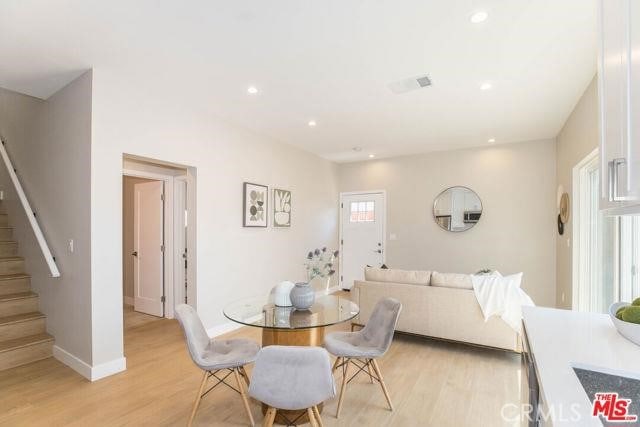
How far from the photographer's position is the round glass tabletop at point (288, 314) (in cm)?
220

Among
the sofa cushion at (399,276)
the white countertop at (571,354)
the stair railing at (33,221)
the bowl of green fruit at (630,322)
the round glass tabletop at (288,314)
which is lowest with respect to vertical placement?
the round glass tabletop at (288,314)

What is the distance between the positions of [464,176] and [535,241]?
1.51 meters

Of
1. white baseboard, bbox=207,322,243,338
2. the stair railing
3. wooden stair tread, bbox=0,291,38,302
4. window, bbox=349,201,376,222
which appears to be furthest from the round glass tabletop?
window, bbox=349,201,376,222

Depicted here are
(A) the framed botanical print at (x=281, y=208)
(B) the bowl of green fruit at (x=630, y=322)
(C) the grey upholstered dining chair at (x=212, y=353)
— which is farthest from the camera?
(A) the framed botanical print at (x=281, y=208)

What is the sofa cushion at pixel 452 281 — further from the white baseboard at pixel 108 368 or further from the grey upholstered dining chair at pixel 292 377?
the white baseboard at pixel 108 368

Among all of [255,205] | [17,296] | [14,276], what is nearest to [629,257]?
[255,205]

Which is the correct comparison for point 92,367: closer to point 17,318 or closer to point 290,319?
point 17,318

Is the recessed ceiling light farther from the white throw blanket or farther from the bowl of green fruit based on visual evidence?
the white throw blanket

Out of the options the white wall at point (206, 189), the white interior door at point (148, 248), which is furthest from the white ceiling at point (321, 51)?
the white interior door at point (148, 248)

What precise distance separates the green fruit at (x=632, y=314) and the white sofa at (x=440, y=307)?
1.96 metres

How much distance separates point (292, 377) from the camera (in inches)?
61.4

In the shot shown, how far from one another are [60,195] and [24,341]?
57.7 inches

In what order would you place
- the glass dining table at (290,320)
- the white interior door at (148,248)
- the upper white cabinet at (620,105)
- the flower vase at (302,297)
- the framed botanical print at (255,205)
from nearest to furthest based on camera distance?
1. the upper white cabinet at (620,105)
2. the glass dining table at (290,320)
3. the flower vase at (302,297)
4. the framed botanical print at (255,205)
5. the white interior door at (148,248)

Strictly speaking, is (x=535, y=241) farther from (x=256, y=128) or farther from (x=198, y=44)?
(x=198, y=44)
